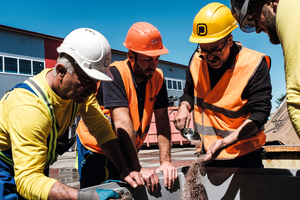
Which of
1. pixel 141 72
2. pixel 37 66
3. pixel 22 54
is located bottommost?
pixel 141 72

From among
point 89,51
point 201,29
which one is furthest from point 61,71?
point 201,29

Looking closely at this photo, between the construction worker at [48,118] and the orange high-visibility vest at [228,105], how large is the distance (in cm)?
78

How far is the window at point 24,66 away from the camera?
1457 cm

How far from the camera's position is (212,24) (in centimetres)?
216

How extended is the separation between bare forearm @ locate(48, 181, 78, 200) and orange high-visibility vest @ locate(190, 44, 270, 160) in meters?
1.24

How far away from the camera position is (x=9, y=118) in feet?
4.62

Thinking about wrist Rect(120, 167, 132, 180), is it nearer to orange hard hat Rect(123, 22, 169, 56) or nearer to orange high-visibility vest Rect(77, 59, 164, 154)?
orange high-visibility vest Rect(77, 59, 164, 154)

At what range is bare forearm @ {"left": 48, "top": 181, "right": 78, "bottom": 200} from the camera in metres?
1.32

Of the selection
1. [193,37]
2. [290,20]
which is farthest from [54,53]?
[290,20]

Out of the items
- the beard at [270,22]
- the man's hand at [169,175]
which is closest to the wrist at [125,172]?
the man's hand at [169,175]

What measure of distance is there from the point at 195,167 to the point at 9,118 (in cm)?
141

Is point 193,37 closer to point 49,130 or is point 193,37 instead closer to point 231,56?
point 231,56

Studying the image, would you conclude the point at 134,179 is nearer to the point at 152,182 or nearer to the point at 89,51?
the point at 152,182

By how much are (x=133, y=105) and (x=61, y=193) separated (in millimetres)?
965
